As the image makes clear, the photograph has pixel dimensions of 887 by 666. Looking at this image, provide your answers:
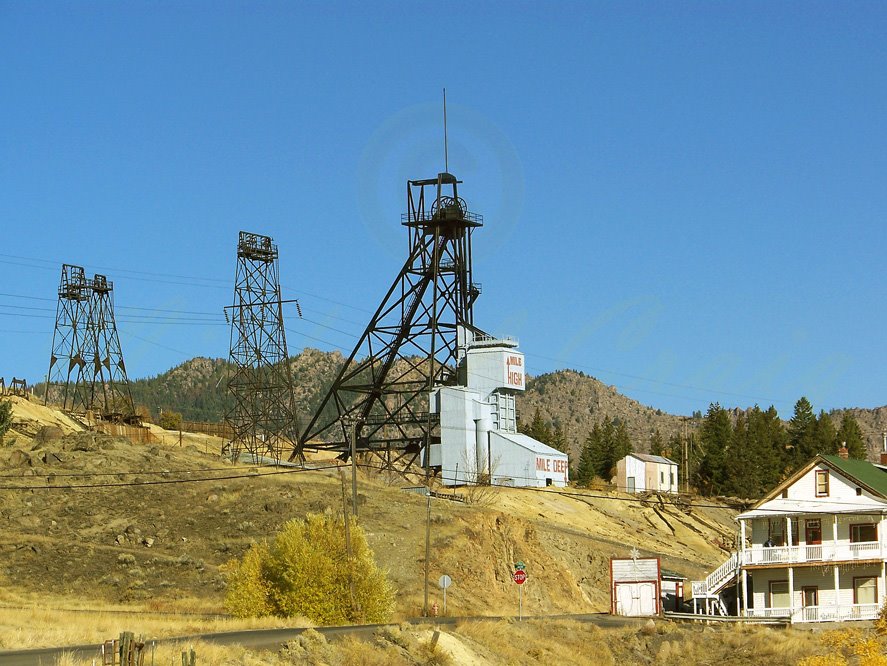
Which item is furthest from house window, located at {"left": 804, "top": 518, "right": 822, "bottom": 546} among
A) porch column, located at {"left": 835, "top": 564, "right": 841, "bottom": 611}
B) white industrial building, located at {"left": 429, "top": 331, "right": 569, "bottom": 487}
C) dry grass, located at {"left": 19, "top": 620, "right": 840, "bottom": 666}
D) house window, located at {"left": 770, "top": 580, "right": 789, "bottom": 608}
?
white industrial building, located at {"left": 429, "top": 331, "right": 569, "bottom": 487}

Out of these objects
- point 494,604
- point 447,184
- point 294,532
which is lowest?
point 494,604

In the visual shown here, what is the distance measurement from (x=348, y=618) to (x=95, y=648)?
19168 mm

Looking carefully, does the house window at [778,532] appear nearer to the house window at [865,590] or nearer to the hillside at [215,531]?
the house window at [865,590]

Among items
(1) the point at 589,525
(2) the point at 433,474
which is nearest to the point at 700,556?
(1) the point at 589,525

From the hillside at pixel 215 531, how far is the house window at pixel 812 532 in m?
16.9

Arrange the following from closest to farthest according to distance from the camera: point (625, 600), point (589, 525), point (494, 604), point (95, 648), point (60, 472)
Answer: point (95, 648)
point (625, 600)
point (494, 604)
point (60, 472)
point (589, 525)

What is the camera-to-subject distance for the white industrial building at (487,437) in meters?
101

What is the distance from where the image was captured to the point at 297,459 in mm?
112312

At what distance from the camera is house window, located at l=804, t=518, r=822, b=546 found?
6080 cm

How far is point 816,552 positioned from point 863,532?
2387 mm

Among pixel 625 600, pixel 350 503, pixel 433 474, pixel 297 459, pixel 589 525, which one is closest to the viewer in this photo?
pixel 625 600

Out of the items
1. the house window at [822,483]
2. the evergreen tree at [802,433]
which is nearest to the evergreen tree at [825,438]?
the evergreen tree at [802,433]

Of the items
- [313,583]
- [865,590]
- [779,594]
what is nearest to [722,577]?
[779,594]

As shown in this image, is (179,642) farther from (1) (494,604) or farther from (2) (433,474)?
(2) (433,474)
